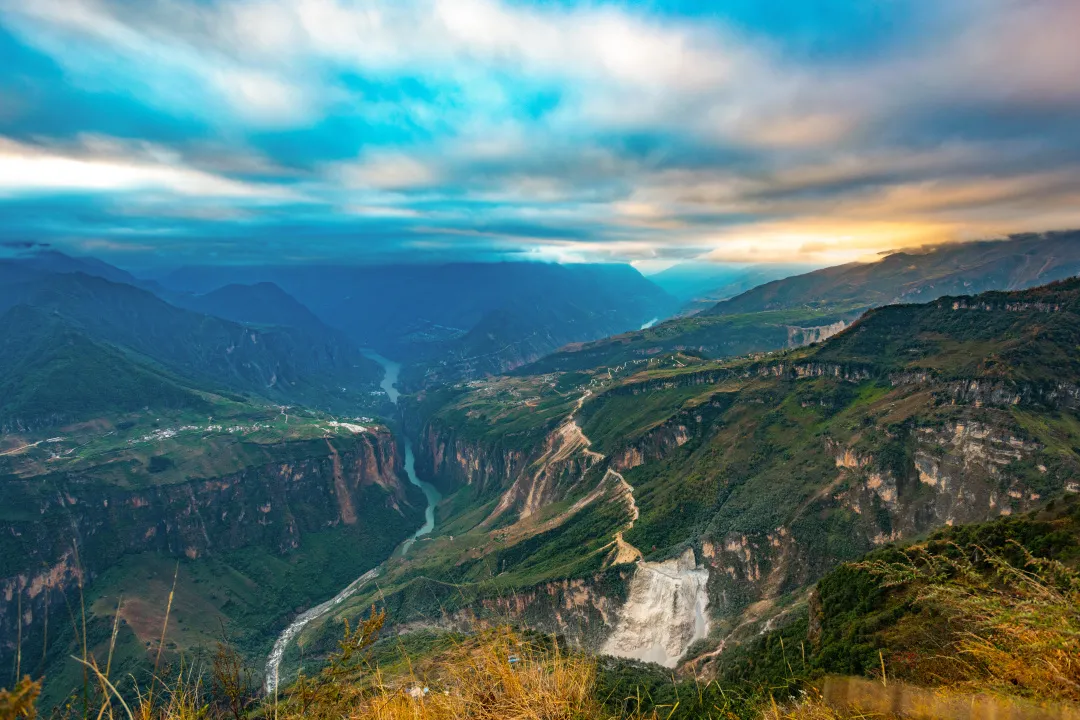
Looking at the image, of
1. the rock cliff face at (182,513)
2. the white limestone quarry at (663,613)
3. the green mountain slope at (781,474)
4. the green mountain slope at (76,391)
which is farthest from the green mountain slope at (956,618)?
the green mountain slope at (76,391)

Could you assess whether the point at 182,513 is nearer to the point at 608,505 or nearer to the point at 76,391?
the point at 76,391

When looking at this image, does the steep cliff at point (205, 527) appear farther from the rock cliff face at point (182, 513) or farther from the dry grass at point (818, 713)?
the dry grass at point (818, 713)

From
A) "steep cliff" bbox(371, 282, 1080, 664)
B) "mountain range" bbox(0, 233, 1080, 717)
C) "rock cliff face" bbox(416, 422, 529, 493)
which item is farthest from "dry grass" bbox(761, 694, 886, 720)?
"rock cliff face" bbox(416, 422, 529, 493)

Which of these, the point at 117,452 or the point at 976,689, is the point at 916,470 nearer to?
the point at 976,689

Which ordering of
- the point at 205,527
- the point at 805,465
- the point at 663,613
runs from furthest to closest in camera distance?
the point at 205,527, the point at 805,465, the point at 663,613

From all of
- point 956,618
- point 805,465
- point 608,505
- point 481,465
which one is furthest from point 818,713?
point 481,465

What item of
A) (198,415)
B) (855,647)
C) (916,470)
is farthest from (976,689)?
(198,415)
